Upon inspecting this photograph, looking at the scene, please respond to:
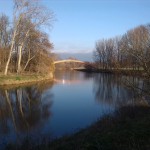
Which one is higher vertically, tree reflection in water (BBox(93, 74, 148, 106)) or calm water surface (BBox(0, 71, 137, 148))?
tree reflection in water (BBox(93, 74, 148, 106))

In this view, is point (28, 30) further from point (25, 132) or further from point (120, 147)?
point (120, 147)

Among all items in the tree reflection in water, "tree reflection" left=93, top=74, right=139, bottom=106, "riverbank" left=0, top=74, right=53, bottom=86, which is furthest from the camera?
"riverbank" left=0, top=74, right=53, bottom=86

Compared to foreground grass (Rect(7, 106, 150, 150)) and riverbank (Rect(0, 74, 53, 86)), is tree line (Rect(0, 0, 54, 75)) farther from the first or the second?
foreground grass (Rect(7, 106, 150, 150))

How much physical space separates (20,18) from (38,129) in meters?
19.0

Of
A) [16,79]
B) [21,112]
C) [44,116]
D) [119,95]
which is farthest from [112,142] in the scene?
[16,79]

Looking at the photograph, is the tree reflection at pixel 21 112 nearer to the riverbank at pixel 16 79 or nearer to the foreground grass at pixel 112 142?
the foreground grass at pixel 112 142

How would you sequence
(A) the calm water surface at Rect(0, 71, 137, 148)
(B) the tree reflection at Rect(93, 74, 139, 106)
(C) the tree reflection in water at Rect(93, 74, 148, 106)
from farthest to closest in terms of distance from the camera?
(B) the tree reflection at Rect(93, 74, 139, 106) → (A) the calm water surface at Rect(0, 71, 137, 148) → (C) the tree reflection in water at Rect(93, 74, 148, 106)

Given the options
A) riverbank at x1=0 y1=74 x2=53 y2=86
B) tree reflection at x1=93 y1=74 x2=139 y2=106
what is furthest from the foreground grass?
riverbank at x1=0 y1=74 x2=53 y2=86

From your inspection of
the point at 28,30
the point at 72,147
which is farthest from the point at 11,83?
the point at 72,147

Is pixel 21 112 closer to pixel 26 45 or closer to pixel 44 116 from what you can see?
pixel 44 116

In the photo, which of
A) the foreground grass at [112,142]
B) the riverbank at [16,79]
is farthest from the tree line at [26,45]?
the foreground grass at [112,142]

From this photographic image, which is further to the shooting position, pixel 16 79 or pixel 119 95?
pixel 16 79

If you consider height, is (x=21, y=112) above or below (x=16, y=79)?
below

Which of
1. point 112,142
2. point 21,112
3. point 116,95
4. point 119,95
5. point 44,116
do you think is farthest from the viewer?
point 116,95
